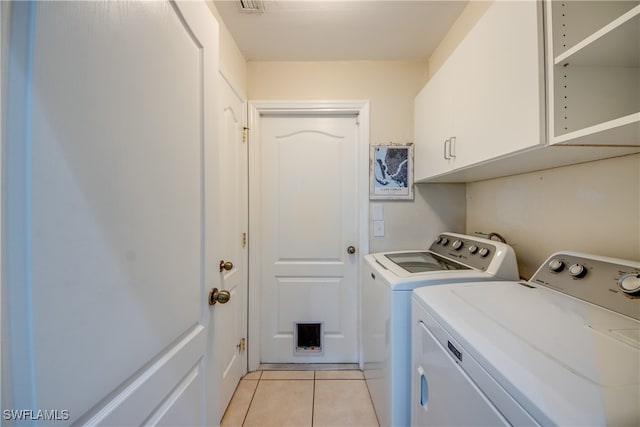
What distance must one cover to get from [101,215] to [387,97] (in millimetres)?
1981

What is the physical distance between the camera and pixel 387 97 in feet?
6.46

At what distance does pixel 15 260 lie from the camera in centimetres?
36

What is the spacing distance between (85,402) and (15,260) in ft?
0.98

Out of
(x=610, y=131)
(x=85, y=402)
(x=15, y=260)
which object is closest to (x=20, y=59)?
(x=15, y=260)

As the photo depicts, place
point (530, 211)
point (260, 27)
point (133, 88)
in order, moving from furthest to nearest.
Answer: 1. point (260, 27)
2. point (530, 211)
3. point (133, 88)

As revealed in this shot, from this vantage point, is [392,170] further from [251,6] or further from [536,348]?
[536,348]

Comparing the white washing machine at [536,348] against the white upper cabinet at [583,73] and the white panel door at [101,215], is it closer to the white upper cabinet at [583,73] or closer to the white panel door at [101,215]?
the white upper cabinet at [583,73]

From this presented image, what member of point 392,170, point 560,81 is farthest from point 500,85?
point 392,170

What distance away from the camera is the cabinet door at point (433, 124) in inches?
55.0

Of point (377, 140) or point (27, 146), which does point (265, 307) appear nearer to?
point (377, 140)

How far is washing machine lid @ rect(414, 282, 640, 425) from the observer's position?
1.47ft

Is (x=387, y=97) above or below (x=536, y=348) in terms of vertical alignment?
above

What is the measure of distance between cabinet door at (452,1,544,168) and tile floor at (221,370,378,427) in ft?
5.29

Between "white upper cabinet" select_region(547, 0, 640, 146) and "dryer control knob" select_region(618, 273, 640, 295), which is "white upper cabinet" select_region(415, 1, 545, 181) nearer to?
"white upper cabinet" select_region(547, 0, 640, 146)
